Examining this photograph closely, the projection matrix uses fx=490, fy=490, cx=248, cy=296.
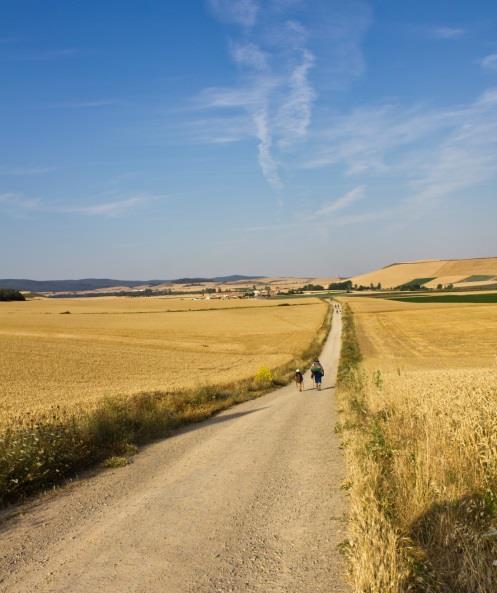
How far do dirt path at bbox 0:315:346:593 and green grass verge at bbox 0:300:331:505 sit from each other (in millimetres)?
743

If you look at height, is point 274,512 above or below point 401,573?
below

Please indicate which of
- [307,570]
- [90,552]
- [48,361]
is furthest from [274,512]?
[48,361]

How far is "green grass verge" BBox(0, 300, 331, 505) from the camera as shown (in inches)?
377

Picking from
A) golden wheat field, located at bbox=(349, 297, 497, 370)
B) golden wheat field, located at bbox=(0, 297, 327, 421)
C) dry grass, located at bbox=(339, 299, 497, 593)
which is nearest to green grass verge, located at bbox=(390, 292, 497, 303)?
golden wheat field, located at bbox=(349, 297, 497, 370)

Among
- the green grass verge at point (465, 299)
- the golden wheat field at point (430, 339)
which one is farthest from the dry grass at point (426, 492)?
the green grass verge at point (465, 299)

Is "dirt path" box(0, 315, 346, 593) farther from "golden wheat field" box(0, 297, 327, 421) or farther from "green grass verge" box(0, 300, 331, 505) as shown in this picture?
"golden wheat field" box(0, 297, 327, 421)

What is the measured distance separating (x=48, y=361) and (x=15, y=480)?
3301 cm

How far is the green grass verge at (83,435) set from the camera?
957cm

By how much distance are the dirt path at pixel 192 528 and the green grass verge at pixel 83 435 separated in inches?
29.3

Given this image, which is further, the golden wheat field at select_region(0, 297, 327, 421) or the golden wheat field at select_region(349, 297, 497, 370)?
the golden wheat field at select_region(349, 297, 497, 370)

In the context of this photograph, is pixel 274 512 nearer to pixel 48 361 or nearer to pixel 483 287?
pixel 48 361

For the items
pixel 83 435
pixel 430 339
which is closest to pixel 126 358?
pixel 83 435

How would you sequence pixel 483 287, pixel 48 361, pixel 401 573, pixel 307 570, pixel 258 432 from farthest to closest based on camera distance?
1. pixel 483 287
2. pixel 48 361
3. pixel 258 432
4. pixel 307 570
5. pixel 401 573

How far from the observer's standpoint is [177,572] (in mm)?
6094
